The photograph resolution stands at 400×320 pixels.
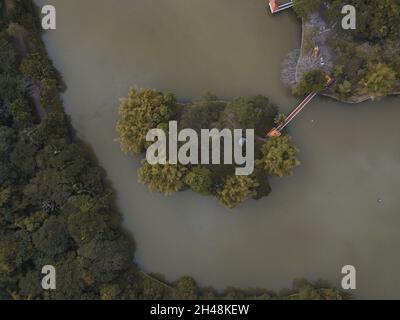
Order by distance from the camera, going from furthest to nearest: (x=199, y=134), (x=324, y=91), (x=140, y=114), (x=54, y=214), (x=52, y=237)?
(x=324, y=91)
(x=54, y=214)
(x=199, y=134)
(x=140, y=114)
(x=52, y=237)

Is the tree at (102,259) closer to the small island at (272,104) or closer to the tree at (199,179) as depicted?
the small island at (272,104)

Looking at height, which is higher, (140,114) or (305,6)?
(305,6)

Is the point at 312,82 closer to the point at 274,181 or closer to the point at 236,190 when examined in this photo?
the point at 274,181

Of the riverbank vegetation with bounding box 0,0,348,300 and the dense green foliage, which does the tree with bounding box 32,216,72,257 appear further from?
the dense green foliage

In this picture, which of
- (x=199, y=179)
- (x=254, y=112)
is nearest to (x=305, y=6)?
(x=254, y=112)

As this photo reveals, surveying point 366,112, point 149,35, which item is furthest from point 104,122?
point 366,112
